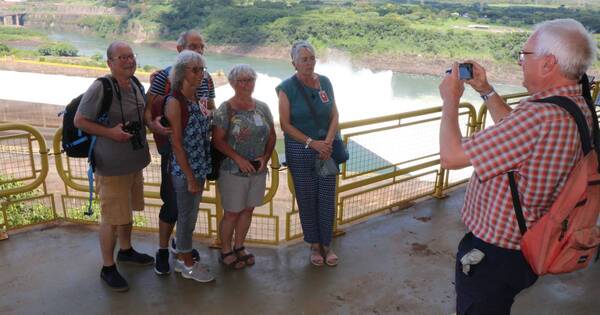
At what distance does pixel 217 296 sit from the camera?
2863 mm

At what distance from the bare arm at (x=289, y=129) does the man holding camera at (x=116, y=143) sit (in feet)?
2.82

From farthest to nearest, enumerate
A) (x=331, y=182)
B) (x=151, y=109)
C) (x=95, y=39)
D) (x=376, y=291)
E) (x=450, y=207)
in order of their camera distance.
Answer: (x=95, y=39) < (x=450, y=207) < (x=331, y=182) < (x=376, y=291) < (x=151, y=109)

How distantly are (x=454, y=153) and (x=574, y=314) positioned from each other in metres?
1.90

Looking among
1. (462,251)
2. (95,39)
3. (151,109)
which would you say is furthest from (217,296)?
(95,39)

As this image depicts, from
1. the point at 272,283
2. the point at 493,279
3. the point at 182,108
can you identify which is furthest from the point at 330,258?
the point at 493,279

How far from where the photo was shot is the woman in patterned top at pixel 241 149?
2.87m

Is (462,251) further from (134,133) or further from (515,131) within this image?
(134,133)

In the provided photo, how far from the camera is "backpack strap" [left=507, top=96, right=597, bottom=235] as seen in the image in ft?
4.81

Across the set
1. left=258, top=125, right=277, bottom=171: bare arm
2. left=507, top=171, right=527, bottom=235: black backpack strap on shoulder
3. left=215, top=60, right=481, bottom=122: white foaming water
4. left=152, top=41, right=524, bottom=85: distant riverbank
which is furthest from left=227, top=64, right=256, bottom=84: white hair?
left=152, top=41, right=524, bottom=85: distant riverbank

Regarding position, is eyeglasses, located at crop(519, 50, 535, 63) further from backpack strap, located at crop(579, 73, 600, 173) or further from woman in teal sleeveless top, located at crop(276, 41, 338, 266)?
woman in teal sleeveless top, located at crop(276, 41, 338, 266)

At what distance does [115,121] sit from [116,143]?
0.13 m

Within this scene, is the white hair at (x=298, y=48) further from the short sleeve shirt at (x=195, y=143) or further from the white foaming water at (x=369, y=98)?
the white foaming water at (x=369, y=98)

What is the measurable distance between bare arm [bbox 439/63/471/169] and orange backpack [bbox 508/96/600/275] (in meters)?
0.18

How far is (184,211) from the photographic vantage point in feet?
9.36
